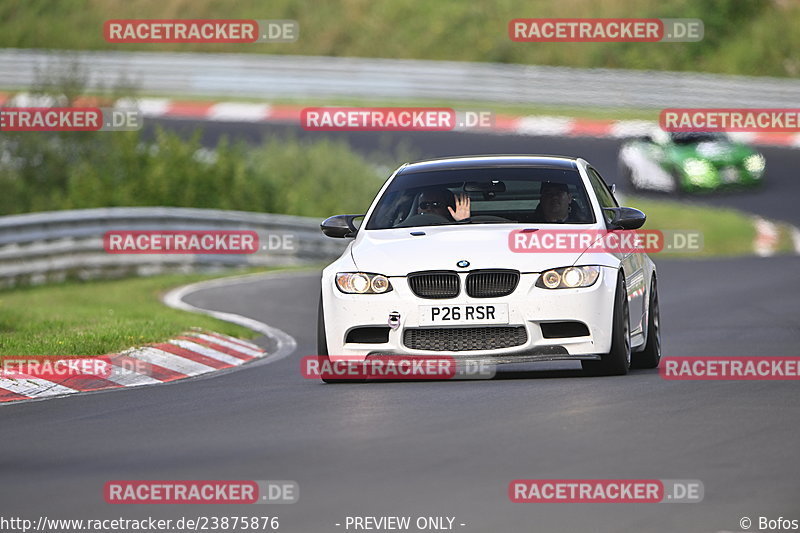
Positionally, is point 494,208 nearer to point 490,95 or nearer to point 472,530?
point 472,530

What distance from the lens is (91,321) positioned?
50.5ft

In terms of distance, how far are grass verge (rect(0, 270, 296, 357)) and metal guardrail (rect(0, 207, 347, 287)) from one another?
75 cm

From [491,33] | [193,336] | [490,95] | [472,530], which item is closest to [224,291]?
[193,336]

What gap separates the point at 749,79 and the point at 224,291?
2003 centimetres

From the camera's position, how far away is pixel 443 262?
1081 cm

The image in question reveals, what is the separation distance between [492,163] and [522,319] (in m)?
1.78

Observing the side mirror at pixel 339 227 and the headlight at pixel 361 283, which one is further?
the side mirror at pixel 339 227

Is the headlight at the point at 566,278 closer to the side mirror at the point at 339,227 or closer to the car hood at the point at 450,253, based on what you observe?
the car hood at the point at 450,253

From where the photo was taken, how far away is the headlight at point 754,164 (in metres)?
32.2

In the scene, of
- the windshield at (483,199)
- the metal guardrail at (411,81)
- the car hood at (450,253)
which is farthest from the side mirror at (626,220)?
the metal guardrail at (411,81)

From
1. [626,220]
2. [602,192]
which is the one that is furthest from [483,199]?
[602,192]

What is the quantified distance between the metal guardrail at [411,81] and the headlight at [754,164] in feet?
18.9

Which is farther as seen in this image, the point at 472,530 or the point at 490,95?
the point at 490,95

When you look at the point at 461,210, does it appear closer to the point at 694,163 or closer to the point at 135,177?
the point at 135,177
